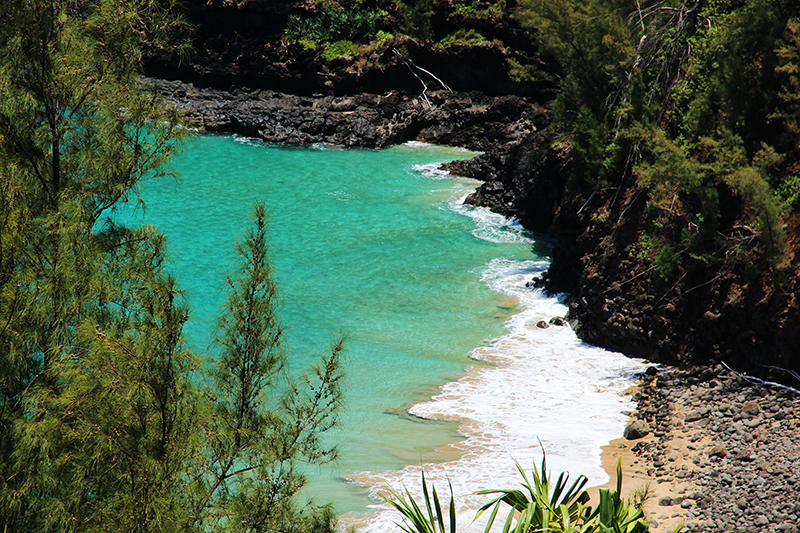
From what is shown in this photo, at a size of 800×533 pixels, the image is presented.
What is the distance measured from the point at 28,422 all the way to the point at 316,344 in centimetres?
1173

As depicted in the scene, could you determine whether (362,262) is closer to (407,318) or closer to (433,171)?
(407,318)

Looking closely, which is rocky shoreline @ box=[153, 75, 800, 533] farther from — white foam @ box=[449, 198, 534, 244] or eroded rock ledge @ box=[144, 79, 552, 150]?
eroded rock ledge @ box=[144, 79, 552, 150]

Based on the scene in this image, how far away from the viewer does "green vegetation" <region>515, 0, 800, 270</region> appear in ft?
41.6

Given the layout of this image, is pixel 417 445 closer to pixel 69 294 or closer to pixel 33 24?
pixel 69 294

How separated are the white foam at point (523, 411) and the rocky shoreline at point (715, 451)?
0.64 metres

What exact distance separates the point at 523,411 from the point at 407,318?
5886mm

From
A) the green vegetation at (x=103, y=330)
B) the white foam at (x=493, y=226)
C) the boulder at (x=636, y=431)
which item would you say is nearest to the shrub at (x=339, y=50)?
the white foam at (x=493, y=226)

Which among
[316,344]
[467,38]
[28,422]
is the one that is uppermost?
[467,38]

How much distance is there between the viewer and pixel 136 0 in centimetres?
718

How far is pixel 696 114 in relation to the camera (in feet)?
47.2

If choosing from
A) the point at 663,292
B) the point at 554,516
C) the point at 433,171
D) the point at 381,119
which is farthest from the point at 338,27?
the point at 554,516

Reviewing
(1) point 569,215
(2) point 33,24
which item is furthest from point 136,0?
(1) point 569,215

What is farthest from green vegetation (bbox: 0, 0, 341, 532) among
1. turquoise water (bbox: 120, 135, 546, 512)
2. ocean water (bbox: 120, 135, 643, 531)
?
ocean water (bbox: 120, 135, 643, 531)

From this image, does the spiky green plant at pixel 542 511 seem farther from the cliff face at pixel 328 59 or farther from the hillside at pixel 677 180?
the cliff face at pixel 328 59
